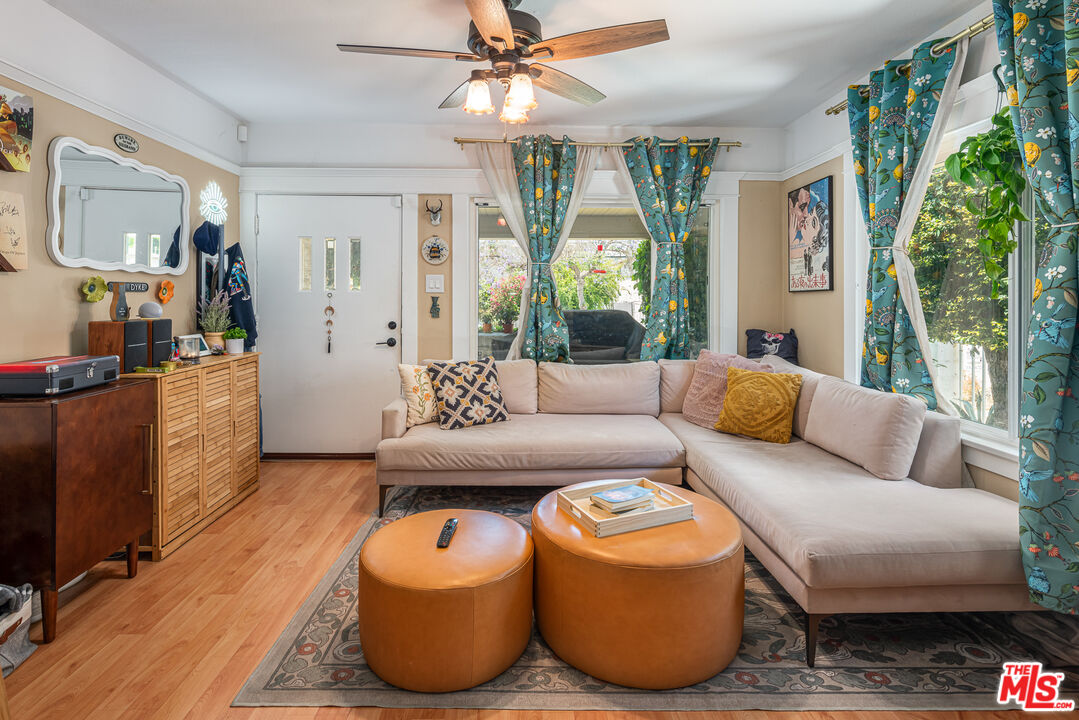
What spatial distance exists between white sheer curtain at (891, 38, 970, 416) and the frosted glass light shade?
6.71 feet

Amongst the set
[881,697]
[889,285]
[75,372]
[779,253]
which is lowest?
[881,697]

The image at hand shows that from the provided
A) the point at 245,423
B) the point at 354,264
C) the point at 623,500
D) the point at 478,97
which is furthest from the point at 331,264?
the point at 623,500

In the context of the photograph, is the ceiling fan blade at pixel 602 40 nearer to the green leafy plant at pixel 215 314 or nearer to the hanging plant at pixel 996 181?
the hanging plant at pixel 996 181

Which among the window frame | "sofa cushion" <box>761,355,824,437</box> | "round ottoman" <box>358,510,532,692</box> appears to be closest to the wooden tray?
"round ottoman" <box>358,510,532,692</box>

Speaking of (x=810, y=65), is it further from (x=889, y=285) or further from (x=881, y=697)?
(x=881, y=697)

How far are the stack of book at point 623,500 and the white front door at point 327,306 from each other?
260 centimetres

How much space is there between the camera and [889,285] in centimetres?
275

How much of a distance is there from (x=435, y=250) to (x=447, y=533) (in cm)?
273

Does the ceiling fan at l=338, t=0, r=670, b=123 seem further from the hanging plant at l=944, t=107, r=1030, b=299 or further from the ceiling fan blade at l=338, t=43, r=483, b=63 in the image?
the hanging plant at l=944, t=107, r=1030, b=299

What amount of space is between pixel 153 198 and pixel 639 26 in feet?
9.18

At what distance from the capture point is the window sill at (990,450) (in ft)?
7.17

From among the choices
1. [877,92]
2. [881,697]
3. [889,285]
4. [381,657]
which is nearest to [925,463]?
[889,285]

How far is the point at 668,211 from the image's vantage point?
13.4ft

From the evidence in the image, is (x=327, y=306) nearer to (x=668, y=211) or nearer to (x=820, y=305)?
(x=668, y=211)
